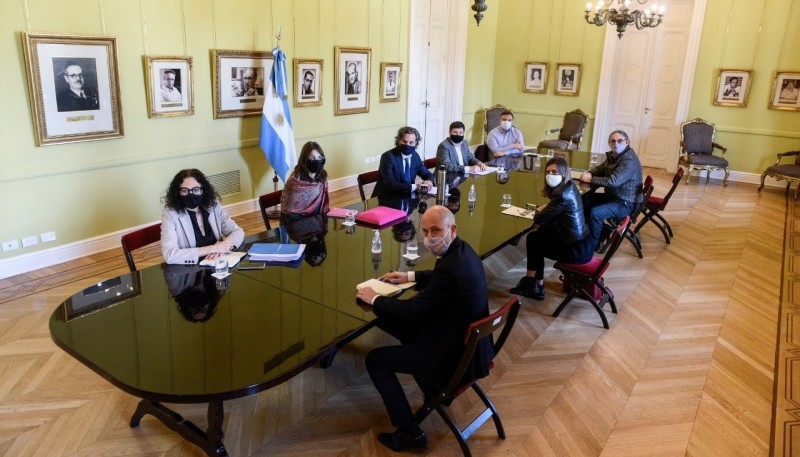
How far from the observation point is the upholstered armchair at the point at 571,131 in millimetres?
10484

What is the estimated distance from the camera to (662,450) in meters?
3.20

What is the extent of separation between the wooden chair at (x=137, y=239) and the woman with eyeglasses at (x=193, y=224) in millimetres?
135

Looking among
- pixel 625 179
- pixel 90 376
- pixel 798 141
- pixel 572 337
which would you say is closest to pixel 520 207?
pixel 572 337

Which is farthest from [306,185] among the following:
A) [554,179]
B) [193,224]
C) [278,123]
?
[278,123]

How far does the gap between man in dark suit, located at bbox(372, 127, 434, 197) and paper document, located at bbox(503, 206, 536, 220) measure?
89 cm

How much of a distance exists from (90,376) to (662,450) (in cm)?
360

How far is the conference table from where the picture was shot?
229cm

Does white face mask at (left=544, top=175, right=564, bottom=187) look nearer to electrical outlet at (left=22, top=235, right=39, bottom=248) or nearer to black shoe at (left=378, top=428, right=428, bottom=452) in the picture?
black shoe at (left=378, top=428, right=428, bottom=452)

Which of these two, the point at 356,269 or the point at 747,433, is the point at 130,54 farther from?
the point at 747,433

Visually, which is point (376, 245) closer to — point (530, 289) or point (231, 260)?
point (231, 260)

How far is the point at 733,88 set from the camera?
9.67 m

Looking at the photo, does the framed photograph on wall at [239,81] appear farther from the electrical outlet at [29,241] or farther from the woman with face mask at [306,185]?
the woman with face mask at [306,185]

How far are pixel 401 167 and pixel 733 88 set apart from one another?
24.0 ft

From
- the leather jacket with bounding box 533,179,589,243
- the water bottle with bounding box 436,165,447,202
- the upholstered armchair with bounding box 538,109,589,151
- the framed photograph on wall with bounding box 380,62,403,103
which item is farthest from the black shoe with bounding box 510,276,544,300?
the upholstered armchair with bounding box 538,109,589,151
